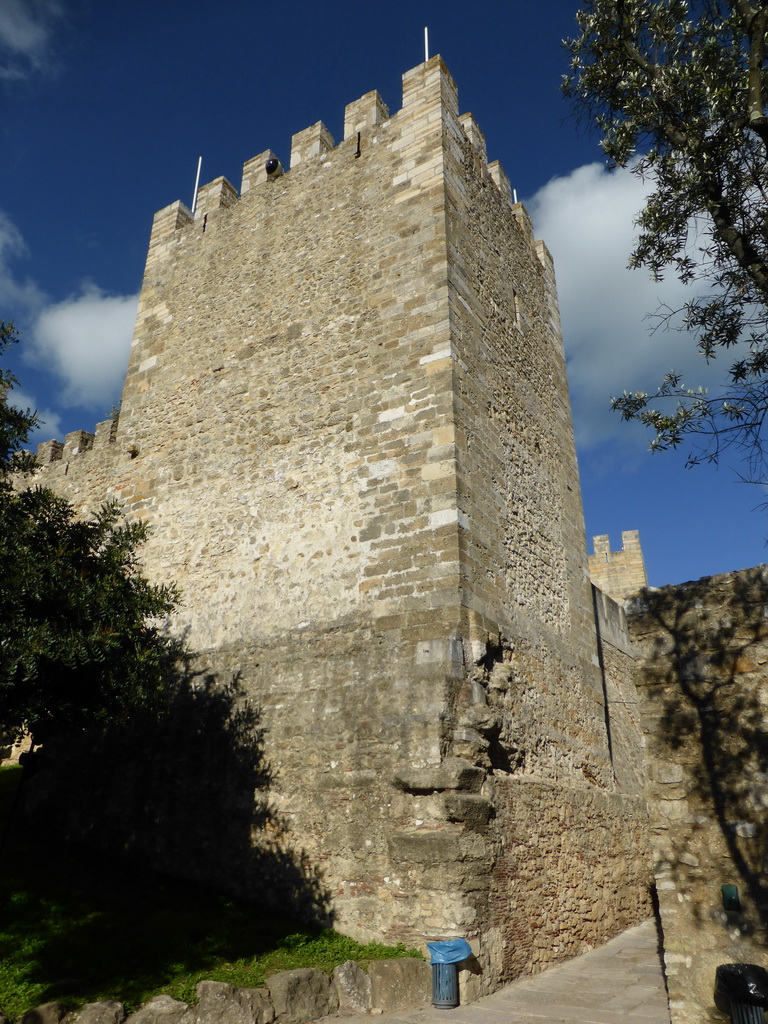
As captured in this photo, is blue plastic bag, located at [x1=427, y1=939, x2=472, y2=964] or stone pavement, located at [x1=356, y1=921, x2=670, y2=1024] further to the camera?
blue plastic bag, located at [x1=427, y1=939, x2=472, y2=964]

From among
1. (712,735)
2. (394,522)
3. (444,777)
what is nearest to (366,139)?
(394,522)

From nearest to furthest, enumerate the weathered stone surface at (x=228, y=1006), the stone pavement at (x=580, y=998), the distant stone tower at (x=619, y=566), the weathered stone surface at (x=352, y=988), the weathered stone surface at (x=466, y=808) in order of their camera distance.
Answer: the weathered stone surface at (x=228, y=1006) → the stone pavement at (x=580, y=998) → the weathered stone surface at (x=352, y=988) → the weathered stone surface at (x=466, y=808) → the distant stone tower at (x=619, y=566)

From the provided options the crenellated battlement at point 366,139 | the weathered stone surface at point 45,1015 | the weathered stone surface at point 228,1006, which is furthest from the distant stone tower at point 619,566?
the weathered stone surface at point 45,1015

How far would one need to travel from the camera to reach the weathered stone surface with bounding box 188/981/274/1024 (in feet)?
17.3

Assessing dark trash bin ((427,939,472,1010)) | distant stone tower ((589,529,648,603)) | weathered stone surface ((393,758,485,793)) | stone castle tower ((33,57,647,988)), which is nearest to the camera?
dark trash bin ((427,939,472,1010))

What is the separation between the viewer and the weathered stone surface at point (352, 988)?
5.86 metres

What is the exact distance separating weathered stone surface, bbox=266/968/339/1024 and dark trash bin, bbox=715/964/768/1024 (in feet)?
10.2

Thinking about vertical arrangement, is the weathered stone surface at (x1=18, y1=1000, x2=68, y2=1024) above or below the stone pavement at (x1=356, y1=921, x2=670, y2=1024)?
above

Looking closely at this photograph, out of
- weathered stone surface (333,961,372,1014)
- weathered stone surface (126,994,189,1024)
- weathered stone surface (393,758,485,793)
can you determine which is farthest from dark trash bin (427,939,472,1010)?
weathered stone surface (126,994,189,1024)

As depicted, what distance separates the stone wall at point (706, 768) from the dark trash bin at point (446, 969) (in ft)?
7.44

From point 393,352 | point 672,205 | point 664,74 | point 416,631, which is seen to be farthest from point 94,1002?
point 664,74

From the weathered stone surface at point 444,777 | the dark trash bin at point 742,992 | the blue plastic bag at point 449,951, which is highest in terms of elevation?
the weathered stone surface at point 444,777

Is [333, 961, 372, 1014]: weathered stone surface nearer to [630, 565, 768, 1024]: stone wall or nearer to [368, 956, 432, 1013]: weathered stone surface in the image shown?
[368, 956, 432, 1013]: weathered stone surface

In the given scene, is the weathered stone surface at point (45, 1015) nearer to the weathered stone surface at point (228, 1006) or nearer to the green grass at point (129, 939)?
the green grass at point (129, 939)
